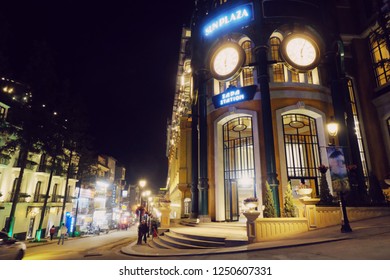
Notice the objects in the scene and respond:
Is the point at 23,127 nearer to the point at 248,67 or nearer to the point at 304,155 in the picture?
the point at 248,67

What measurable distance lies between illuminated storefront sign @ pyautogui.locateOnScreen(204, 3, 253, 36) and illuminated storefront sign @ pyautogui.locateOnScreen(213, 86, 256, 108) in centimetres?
544

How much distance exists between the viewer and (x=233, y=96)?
61.2 feet

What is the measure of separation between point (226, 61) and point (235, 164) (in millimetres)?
8536

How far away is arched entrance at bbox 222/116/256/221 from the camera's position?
→ 60.2 feet

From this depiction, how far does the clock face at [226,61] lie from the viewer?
18.9 metres

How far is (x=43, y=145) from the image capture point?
2559 cm

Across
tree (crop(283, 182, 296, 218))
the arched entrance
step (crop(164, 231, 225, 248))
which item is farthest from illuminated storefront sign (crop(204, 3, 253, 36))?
step (crop(164, 231, 225, 248))

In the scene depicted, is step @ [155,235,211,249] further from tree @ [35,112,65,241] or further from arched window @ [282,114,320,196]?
tree @ [35,112,65,241]

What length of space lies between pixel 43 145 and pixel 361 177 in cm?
2948

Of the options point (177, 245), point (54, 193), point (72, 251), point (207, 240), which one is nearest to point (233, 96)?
point (207, 240)

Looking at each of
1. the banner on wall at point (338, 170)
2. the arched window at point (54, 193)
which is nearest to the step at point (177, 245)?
the banner on wall at point (338, 170)

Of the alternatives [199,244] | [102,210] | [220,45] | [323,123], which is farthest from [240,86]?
[102,210]

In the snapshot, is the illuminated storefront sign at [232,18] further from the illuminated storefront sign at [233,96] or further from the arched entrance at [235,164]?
the arched entrance at [235,164]
